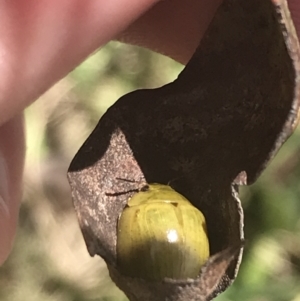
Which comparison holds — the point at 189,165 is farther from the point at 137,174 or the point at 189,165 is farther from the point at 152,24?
the point at 152,24

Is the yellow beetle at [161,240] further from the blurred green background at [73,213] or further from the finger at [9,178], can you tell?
the blurred green background at [73,213]

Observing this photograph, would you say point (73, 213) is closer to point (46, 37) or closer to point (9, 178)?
point (9, 178)

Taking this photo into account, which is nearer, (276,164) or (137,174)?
(137,174)

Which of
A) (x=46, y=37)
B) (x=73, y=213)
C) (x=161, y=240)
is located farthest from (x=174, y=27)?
(x=73, y=213)

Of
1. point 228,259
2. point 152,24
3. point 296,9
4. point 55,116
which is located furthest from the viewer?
point 55,116

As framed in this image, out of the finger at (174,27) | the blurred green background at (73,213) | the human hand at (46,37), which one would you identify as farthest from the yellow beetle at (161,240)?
the blurred green background at (73,213)

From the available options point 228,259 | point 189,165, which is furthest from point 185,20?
point 228,259
